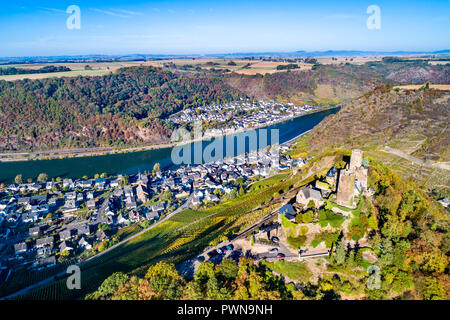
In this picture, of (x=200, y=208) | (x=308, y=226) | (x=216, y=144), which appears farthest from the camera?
(x=216, y=144)

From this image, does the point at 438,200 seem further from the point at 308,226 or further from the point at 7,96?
the point at 7,96

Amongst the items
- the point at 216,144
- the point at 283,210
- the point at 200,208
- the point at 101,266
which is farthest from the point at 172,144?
the point at 283,210

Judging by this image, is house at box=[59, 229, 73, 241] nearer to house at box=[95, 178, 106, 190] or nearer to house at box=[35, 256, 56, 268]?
house at box=[35, 256, 56, 268]

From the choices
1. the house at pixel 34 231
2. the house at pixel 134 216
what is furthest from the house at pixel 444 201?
the house at pixel 34 231

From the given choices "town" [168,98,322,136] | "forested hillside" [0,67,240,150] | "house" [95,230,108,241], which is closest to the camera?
"house" [95,230,108,241]

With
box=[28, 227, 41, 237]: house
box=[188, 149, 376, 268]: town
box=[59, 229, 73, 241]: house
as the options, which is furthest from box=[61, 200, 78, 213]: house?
box=[188, 149, 376, 268]: town

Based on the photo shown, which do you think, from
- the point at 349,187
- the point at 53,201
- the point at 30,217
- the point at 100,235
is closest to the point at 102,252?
the point at 100,235

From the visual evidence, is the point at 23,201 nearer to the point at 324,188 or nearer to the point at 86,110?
the point at 324,188
